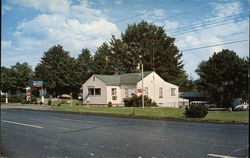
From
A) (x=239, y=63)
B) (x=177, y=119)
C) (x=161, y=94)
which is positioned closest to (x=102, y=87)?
(x=161, y=94)

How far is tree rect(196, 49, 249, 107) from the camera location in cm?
212

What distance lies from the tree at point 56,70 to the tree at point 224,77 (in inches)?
79.2

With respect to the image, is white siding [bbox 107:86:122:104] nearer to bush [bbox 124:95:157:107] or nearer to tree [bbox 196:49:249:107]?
bush [bbox 124:95:157:107]

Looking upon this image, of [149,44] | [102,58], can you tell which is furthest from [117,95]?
[149,44]

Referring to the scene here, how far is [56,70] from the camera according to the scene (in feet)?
12.8

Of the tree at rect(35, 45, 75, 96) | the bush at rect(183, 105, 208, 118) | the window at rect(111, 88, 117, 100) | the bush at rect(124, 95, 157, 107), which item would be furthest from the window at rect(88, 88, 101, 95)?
the tree at rect(35, 45, 75, 96)

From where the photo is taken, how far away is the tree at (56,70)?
362 centimetres

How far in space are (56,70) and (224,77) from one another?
250 centimetres

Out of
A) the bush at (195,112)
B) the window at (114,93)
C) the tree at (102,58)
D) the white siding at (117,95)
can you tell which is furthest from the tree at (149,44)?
the window at (114,93)

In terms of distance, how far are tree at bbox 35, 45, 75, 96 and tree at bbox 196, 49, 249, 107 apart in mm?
2013

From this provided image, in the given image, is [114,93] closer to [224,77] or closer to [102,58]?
[102,58]

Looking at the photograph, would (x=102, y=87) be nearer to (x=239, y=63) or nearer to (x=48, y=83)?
(x=48, y=83)

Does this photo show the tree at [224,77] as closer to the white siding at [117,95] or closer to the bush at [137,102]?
the bush at [137,102]

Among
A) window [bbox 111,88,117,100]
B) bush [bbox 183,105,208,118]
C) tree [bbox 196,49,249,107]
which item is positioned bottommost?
bush [bbox 183,105,208,118]
